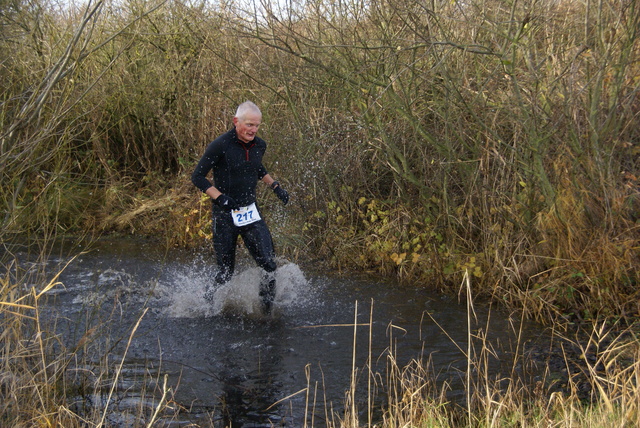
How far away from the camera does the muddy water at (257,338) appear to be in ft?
16.3

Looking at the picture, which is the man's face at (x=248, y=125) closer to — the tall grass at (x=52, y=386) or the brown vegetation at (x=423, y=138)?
the brown vegetation at (x=423, y=138)

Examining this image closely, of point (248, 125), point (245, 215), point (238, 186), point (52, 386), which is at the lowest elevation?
point (52, 386)

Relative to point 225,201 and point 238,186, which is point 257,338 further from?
point 238,186

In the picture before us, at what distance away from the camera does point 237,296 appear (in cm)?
716

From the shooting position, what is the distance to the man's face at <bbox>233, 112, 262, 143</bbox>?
6.41 metres

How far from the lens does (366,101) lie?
348 inches

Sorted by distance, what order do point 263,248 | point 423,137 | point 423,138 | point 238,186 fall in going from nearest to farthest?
1. point 238,186
2. point 263,248
3. point 423,137
4. point 423,138

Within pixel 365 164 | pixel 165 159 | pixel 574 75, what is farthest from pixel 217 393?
pixel 165 159

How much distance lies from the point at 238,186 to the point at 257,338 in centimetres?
137

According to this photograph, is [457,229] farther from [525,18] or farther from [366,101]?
[525,18]

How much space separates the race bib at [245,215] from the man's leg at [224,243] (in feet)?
0.33

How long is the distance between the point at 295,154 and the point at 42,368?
5.75 metres

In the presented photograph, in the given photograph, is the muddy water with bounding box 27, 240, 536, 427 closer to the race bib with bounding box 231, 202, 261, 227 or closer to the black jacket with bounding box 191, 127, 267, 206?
the race bib with bounding box 231, 202, 261, 227

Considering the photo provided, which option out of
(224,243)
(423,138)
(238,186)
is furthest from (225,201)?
(423,138)
